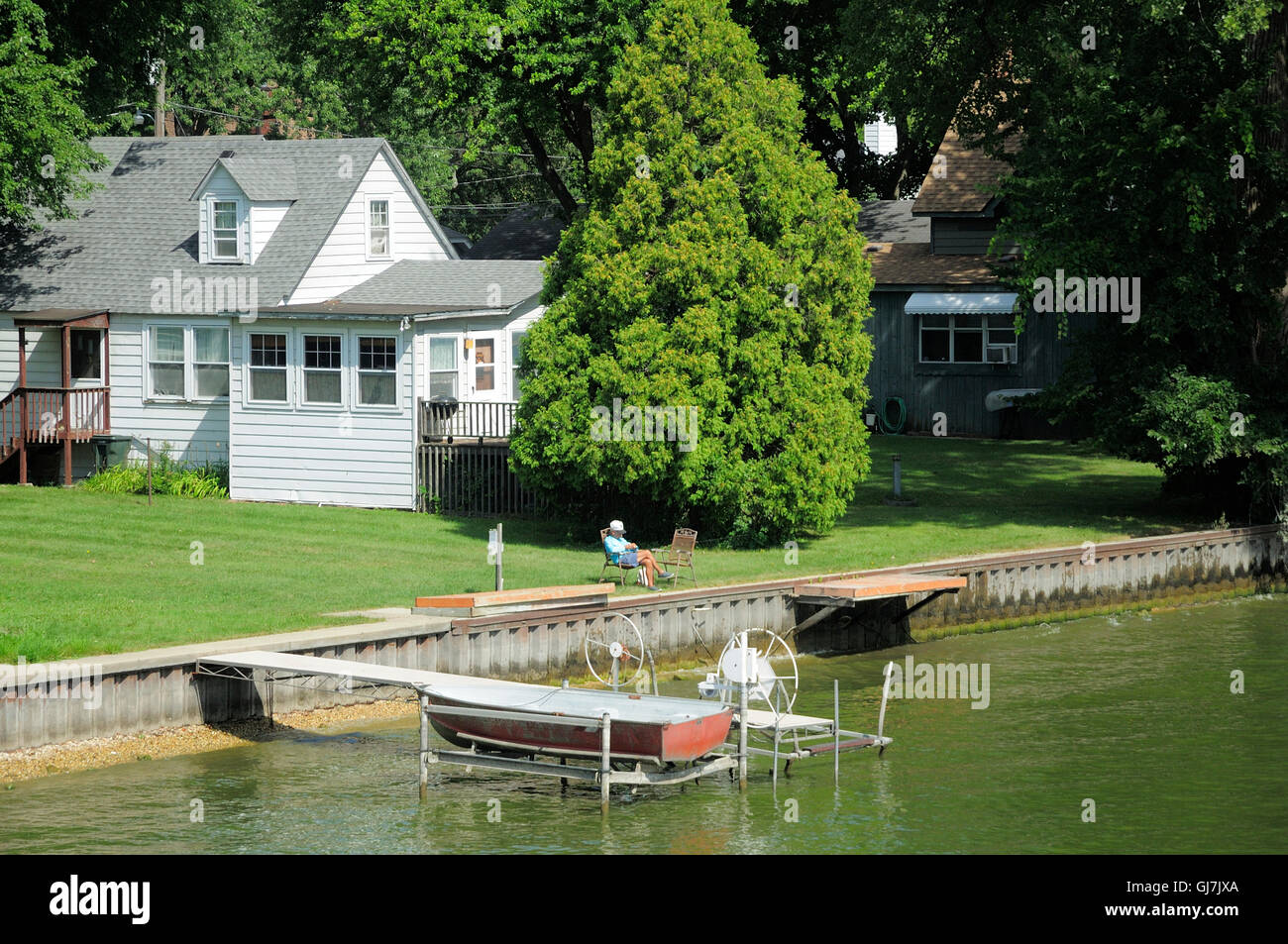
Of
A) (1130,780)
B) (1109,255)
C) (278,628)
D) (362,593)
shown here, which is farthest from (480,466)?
(1130,780)

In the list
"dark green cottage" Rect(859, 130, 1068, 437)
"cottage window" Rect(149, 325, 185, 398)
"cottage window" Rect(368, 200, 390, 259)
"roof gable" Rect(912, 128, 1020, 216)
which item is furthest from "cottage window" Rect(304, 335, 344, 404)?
"roof gable" Rect(912, 128, 1020, 216)

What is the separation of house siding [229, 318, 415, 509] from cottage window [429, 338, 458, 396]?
126 centimetres

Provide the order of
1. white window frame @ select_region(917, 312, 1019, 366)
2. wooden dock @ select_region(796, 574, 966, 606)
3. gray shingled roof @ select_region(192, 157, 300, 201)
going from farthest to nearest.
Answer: white window frame @ select_region(917, 312, 1019, 366) → gray shingled roof @ select_region(192, 157, 300, 201) → wooden dock @ select_region(796, 574, 966, 606)

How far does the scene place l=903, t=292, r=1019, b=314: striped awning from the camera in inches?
1892

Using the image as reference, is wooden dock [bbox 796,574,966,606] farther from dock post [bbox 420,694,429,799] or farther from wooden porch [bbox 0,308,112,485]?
wooden porch [bbox 0,308,112,485]

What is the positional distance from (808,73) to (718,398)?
24.9 meters

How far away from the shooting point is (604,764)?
18984 mm

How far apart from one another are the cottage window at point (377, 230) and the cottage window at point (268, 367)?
16.4ft

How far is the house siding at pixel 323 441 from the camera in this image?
3562 cm

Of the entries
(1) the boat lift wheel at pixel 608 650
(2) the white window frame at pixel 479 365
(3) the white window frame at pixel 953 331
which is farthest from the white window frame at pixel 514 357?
(3) the white window frame at pixel 953 331

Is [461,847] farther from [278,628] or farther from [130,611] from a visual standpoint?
[130,611]

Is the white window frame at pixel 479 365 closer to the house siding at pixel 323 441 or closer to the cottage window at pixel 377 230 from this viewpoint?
the house siding at pixel 323 441

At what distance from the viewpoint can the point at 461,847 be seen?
1797 centimetres

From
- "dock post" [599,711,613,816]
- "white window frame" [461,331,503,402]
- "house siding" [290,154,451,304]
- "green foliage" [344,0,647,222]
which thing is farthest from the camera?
"green foliage" [344,0,647,222]
